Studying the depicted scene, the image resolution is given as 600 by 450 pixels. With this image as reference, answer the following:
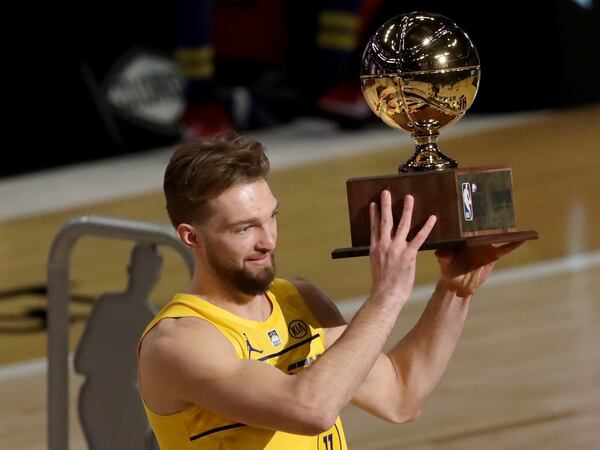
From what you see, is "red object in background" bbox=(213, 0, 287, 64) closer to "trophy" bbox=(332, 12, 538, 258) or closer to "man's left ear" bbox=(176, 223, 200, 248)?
"trophy" bbox=(332, 12, 538, 258)

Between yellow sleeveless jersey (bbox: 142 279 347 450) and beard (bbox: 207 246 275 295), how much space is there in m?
0.08

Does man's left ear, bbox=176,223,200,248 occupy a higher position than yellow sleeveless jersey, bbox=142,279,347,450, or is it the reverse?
man's left ear, bbox=176,223,200,248

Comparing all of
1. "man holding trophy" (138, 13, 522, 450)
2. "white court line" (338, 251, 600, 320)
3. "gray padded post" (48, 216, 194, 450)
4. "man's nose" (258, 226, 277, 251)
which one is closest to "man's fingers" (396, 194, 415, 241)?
"man holding trophy" (138, 13, 522, 450)

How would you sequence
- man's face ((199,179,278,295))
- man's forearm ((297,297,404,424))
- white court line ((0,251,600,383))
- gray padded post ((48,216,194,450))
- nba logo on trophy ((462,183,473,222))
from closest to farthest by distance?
man's forearm ((297,297,404,424)) → man's face ((199,179,278,295)) → nba logo on trophy ((462,183,473,222)) → gray padded post ((48,216,194,450)) → white court line ((0,251,600,383))

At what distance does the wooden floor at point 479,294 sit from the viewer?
534cm

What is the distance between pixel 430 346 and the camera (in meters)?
3.04

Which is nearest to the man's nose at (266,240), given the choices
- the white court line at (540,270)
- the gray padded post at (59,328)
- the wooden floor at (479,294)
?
the gray padded post at (59,328)

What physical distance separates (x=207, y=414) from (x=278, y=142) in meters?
8.88

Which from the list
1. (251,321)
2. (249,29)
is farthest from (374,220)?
(249,29)

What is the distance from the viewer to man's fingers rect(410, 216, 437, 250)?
262 centimetres

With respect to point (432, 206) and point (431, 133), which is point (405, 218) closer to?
point (432, 206)

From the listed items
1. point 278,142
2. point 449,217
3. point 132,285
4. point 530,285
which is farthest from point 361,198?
point 278,142

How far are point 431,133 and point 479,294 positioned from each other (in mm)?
4183

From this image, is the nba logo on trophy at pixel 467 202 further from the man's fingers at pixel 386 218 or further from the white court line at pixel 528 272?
the white court line at pixel 528 272
